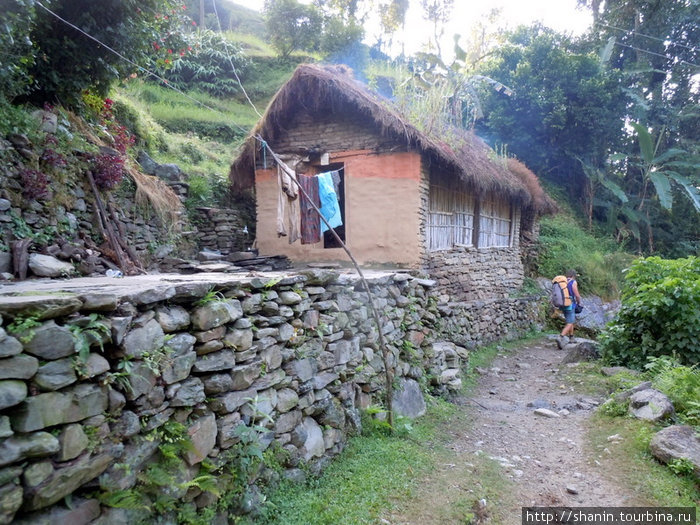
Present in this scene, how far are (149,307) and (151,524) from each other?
1.10 metres

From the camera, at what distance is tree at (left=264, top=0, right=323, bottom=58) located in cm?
2138

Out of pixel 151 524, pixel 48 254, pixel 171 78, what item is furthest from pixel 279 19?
pixel 151 524

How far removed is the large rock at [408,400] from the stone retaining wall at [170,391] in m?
0.55

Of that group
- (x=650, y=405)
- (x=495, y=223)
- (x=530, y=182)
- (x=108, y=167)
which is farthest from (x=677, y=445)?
(x=530, y=182)

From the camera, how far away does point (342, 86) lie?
23.7ft

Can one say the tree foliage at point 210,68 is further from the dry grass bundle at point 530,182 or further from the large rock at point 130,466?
Result: the large rock at point 130,466

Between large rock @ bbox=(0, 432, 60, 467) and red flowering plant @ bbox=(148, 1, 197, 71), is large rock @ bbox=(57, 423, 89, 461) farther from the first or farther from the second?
red flowering plant @ bbox=(148, 1, 197, 71)

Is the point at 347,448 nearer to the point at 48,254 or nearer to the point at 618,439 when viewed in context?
the point at 618,439

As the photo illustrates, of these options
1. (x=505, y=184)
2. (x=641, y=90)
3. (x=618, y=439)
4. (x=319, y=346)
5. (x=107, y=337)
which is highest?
(x=641, y=90)

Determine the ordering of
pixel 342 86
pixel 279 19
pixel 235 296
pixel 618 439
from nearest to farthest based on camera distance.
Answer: pixel 235 296 → pixel 618 439 → pixel 342 86 → pixel 279 19

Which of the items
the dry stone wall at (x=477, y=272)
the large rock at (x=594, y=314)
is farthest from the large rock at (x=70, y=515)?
the large rock at (x=594, y=314)

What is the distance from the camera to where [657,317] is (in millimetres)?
6434

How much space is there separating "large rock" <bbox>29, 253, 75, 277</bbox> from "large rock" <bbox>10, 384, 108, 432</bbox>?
3.61 m

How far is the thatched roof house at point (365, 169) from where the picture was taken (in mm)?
7441
